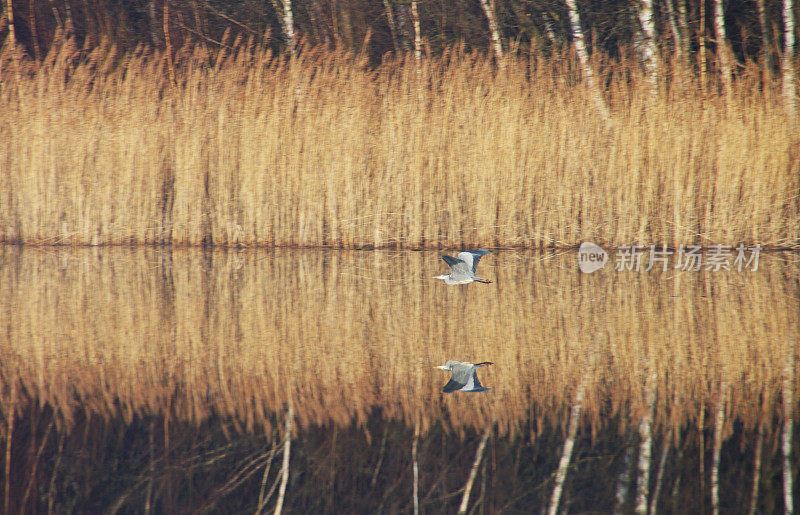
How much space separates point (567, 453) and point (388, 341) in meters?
1.23

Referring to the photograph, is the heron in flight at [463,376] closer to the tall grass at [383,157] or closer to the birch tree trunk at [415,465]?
the birch tree trunk at [415,465]

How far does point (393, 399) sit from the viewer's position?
2363 millimetres

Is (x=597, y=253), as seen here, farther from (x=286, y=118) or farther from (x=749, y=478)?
(x=749, y=478)

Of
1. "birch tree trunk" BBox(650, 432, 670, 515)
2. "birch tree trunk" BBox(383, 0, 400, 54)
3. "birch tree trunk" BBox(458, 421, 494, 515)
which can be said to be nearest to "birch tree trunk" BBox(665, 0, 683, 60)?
"birch tree trunk" BBox(383, 0, 400, 54)

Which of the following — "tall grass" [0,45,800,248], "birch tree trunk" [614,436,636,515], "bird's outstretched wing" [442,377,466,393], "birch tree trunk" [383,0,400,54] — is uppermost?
"birch tree trunk" [383,0,400,54]

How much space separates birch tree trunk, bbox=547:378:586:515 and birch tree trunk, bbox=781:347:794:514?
0.49 m

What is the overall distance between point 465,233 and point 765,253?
2268mm

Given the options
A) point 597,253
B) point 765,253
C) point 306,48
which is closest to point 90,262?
point 306,48

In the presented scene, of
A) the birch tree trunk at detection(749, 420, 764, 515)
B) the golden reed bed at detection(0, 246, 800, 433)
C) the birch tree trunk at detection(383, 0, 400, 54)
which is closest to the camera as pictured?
the birch tree trunk at detection(749, 420, 764, 515)

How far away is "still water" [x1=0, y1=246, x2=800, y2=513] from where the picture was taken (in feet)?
6.10

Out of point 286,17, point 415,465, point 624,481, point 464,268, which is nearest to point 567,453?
point 624,481

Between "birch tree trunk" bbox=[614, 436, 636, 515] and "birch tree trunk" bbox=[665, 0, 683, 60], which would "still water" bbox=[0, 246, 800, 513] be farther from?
"birch tree trunk" bbox=[665, 0, 683, 60]

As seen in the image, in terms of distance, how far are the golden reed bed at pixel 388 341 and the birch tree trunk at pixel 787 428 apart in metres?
0.02

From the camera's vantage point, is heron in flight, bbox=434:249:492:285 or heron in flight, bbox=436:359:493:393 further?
heron in flight, bbox=434:249:492:285
